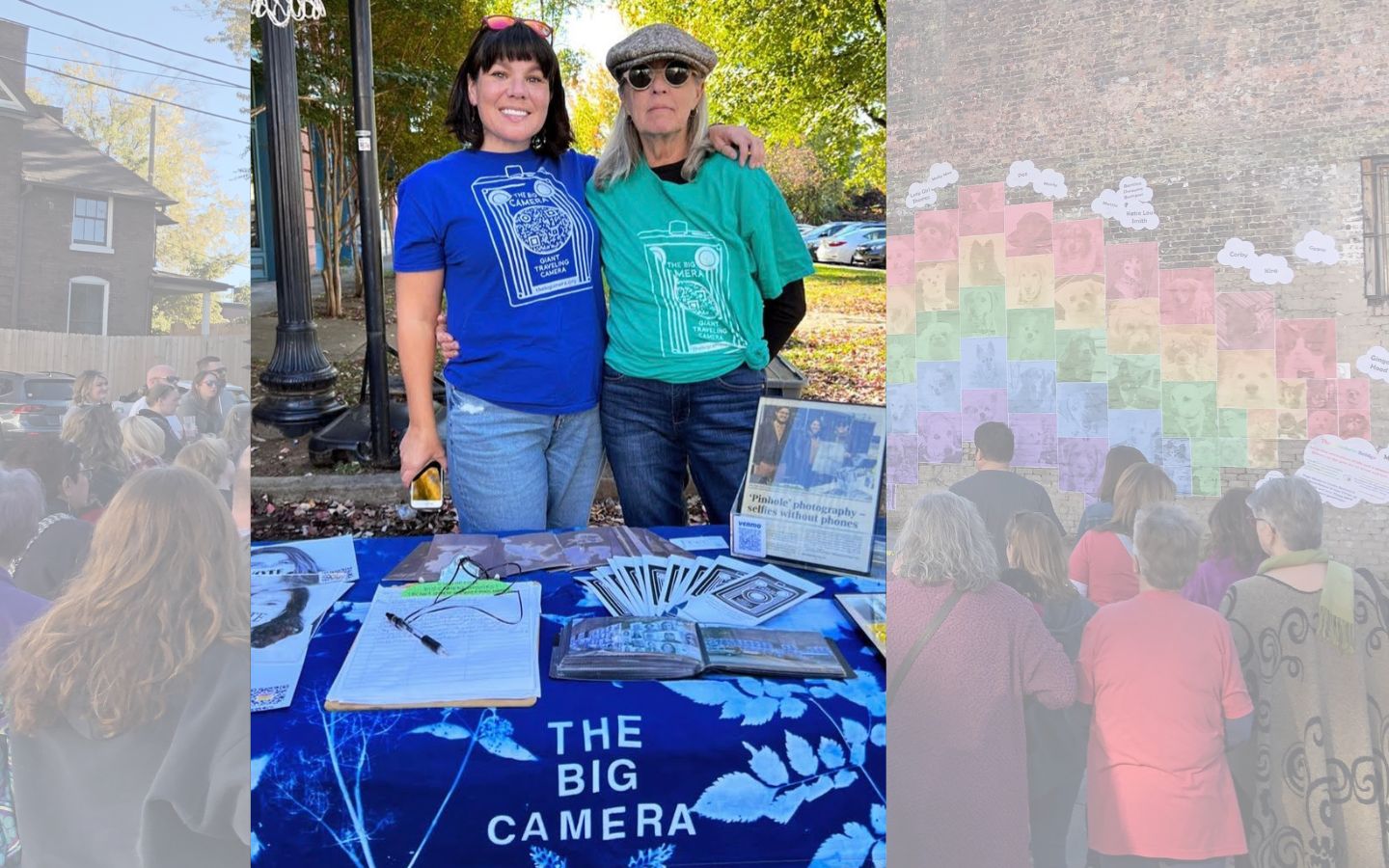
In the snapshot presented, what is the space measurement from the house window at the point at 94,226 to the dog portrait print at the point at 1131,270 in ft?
3.51

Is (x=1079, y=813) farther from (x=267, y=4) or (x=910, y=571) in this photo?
(x=267, y=4)

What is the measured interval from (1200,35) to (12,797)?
1.42 metres

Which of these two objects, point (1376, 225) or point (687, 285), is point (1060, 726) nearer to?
point (1376, 225)

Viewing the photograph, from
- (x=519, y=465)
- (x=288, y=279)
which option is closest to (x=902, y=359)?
(x=519, y=465)

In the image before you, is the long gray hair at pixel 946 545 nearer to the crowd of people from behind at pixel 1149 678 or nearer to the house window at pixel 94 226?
the crowd of people from behind at pixel 1149 678

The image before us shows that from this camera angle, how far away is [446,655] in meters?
1.47

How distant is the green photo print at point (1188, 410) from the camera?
39.4 inches

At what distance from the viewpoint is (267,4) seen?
549 cm

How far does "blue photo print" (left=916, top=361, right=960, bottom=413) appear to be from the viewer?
1.08 meters

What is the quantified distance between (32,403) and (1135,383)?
1.15m

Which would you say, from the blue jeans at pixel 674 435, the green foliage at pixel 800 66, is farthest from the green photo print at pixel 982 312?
the green foliage at pixel 800 66

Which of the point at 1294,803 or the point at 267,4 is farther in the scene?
the point at 267,4

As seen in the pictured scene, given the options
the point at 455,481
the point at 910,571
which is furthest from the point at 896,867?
the point at 455,481

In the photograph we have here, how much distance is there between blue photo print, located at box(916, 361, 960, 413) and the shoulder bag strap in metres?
0.23
